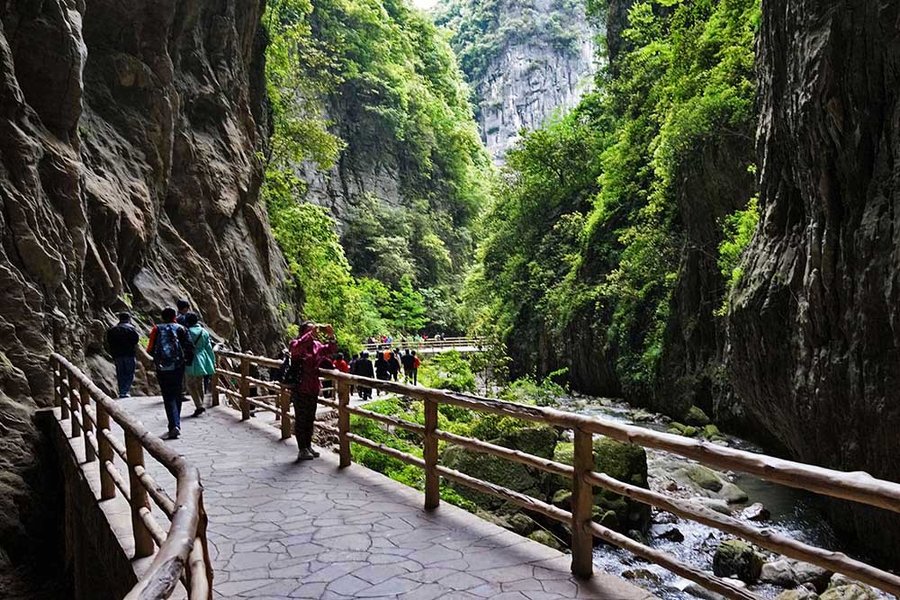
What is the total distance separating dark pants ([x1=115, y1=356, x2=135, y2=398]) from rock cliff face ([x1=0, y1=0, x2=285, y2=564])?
0.61m

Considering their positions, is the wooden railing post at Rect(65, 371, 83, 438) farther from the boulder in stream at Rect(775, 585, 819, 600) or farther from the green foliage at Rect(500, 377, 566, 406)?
the green foliage at Rect(500, 377, 566, 406)

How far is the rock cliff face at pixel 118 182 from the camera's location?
33.0 ft

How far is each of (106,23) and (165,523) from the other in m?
15.4

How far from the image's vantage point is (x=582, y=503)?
427 cm

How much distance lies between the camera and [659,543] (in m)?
11.2

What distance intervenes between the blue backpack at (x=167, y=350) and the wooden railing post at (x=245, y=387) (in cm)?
163

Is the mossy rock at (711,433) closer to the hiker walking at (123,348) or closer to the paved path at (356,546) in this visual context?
the paved path at (356,546)

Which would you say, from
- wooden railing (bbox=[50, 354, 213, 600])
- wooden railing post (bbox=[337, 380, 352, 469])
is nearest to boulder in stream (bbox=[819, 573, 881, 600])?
wooden railing post (bbox=[337, 380, 352, 469])

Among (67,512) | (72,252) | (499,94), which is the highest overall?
(499,94)

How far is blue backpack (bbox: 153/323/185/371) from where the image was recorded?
9109 mm

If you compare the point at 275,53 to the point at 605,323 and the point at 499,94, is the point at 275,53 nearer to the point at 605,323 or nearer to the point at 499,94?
the point at 605,323

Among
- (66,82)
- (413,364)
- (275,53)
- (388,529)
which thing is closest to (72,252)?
(66,82)

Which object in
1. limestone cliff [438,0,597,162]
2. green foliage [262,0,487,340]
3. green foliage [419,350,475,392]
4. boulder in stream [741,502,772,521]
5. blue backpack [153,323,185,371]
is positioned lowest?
boulder in stream [741,502,772,521]

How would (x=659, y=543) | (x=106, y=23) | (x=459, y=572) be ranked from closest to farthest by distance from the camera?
(x=459, y=572) < (x=659, y=543) < (x=106, y=23)
